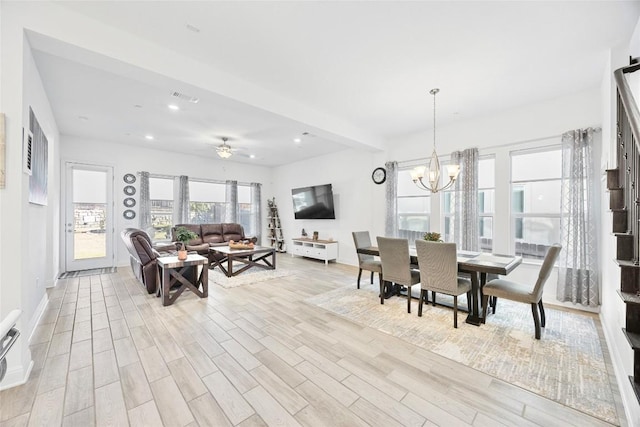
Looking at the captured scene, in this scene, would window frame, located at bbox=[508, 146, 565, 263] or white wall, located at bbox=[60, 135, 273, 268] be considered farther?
white wall, located at bbox=[60, 135, 273, 268]

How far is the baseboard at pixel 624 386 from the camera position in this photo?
1541mm

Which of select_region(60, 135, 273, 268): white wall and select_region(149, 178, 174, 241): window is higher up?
select_region(60, 135, 273, 268): white wall

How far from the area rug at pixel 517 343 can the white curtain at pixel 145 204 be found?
497cm

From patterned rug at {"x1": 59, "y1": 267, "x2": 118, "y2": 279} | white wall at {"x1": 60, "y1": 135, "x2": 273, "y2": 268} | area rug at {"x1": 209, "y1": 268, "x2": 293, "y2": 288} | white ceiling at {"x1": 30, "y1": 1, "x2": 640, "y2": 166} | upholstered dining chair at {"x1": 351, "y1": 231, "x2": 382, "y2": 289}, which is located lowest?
patterned rug at {"x1": 59, "y1": 267, "x2": 118, "y2": 279}

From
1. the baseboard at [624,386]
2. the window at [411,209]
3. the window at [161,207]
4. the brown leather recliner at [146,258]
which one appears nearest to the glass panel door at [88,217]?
the window at [161,207]

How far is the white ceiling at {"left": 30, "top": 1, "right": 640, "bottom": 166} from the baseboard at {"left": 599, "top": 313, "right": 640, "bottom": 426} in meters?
2.85

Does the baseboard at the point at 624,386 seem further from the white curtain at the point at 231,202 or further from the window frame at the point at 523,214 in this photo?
the white curtain at the point at 231,202

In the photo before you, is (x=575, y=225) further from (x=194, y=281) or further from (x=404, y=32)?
(x=194, y=281)

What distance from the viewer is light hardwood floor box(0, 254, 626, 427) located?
64.9 inches

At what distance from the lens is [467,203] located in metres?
4.44

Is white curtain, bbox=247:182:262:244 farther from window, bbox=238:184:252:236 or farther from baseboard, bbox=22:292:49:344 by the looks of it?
baseboard, bbox=22:292:49:344

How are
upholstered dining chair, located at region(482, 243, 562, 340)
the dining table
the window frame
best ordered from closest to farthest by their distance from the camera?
upholstered dining chair, located at region(482, 243, 562, 340) < the dining table < the window frame

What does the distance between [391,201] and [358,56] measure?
3341mm

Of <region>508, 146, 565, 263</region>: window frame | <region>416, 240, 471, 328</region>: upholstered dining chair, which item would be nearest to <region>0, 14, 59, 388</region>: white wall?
<region>416, 240, 471, 328</region>: upholstered dining chair
